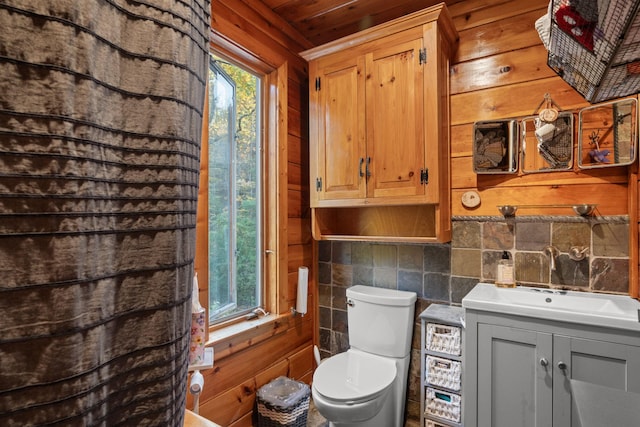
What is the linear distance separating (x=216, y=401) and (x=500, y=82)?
7.65 ft

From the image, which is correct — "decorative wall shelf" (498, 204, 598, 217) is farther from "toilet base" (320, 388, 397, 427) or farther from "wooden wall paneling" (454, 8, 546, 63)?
"toilet base" (320, 388, 397, 427)

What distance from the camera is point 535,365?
132 centimetres

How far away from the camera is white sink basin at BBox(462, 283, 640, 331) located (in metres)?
1.20

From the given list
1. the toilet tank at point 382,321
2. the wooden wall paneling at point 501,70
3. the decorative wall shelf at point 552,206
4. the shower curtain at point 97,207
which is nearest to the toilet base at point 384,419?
the toilet tank at point 382,321

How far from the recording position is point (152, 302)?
0.50 meters

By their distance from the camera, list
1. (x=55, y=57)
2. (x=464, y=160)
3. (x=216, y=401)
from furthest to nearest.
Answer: (x=464, y=160) → (x=216, y=401) → (x=55, y=57)

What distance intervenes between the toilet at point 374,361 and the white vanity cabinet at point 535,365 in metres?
0.45

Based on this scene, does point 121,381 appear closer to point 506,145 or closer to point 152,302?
point 152,302

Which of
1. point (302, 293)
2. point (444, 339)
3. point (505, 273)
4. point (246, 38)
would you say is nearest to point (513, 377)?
point (444, 339)

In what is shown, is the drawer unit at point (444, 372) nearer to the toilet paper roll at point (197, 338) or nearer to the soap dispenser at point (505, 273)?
the soap dispenser at point (505, 273)

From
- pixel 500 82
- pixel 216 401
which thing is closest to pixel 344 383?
pixel 216 401

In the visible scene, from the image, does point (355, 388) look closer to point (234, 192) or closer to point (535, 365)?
point (535, 365)

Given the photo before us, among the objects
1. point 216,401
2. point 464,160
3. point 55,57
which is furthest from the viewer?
point 464,160

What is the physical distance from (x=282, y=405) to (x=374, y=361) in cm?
58
